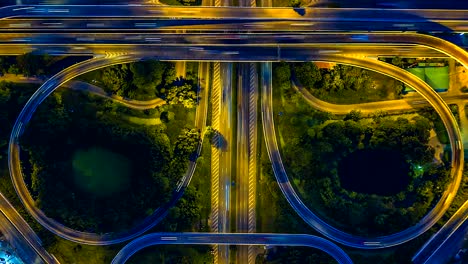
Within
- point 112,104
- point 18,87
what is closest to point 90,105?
point 112,104

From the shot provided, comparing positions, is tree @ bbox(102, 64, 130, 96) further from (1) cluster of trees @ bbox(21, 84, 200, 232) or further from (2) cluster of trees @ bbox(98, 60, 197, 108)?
(1) cluster of trees @ bbox(21, 84, 200, 232)

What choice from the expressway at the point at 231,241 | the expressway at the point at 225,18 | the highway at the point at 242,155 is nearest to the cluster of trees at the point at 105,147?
the expressway at the point at 231,241

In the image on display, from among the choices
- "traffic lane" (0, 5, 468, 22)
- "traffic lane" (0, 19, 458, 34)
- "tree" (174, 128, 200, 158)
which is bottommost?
"tree" (174, 128, 200, 158)

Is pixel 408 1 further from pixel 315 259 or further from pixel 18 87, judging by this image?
pixel 18 87

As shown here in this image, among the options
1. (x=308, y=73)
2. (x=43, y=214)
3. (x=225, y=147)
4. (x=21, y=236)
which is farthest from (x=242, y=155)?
(x=21, y=236)

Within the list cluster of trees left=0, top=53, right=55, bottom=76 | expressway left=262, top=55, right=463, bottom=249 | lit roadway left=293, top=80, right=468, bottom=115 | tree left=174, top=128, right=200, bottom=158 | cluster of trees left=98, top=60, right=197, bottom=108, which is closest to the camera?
cluster of trees left=98, top=60, right=197, bottom=108

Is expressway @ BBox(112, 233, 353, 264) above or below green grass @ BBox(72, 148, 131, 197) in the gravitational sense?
below

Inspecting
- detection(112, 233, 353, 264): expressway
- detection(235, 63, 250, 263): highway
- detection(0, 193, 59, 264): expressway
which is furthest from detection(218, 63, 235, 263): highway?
detection(0, 193, 59, 264): expressway

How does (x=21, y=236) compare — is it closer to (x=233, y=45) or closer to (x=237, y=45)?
(x=233, y=45)
